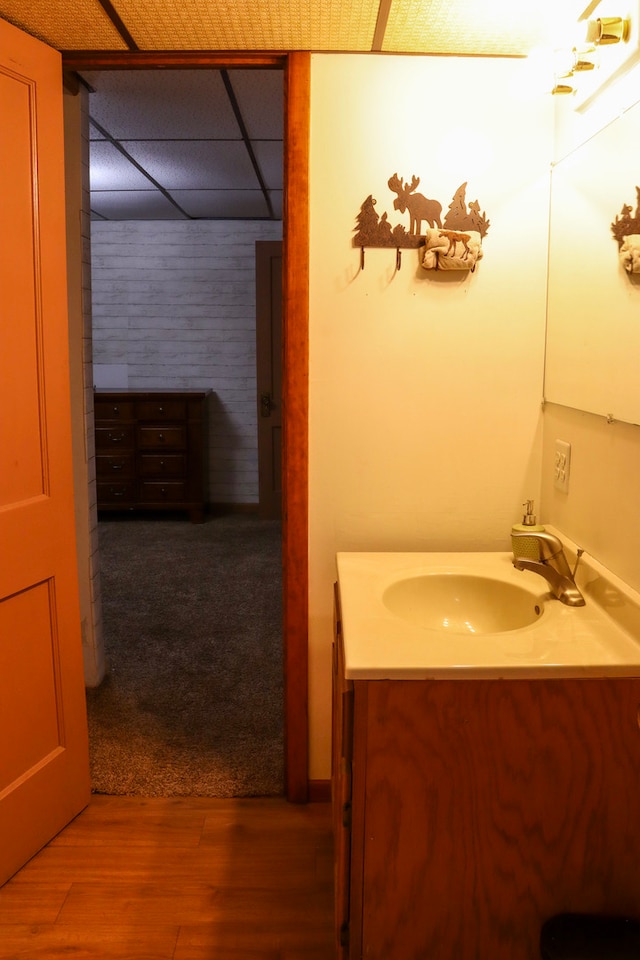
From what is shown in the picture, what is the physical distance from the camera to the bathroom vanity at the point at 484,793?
4.67ft

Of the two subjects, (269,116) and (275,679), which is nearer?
(275,679)

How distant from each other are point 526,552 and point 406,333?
696 mm

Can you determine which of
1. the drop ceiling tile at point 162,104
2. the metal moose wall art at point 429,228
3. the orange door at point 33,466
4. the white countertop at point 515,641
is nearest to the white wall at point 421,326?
the metal moose wall art at point 429,228

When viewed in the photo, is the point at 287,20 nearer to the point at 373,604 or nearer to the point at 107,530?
the point at 373,604

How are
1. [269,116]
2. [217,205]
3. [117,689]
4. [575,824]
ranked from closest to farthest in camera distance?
[575,824] < [117,689] < [269,116] < [217,205]

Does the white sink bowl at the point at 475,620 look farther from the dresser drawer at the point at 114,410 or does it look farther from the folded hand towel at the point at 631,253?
the dresser drawer at the point at 114,410

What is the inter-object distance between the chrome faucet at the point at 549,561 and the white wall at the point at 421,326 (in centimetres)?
27

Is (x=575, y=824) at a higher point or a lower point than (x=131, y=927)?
higher

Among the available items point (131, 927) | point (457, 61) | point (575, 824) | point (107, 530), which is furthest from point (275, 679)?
point (107, 530)

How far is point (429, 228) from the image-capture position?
208cm

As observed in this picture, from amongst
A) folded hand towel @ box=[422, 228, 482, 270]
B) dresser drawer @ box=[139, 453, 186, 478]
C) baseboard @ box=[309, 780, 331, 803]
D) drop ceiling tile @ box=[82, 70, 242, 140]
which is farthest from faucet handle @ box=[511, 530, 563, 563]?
dresser drawer @ box=[139, 453, 186, 478]

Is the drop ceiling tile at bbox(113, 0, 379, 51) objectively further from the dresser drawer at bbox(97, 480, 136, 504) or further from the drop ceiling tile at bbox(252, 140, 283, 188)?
the dresser drawer at bbox(97, 480, 136, 504)

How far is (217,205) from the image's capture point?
18.0 feet

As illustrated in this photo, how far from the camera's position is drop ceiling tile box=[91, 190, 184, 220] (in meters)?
5.20
